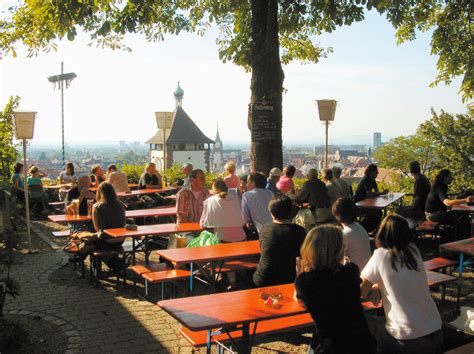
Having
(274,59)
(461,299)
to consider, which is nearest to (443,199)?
(461,299)

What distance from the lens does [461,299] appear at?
618 cm

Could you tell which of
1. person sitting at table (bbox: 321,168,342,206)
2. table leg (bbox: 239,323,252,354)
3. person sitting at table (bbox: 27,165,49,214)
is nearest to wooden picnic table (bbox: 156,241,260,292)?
table leg (bbox: 239,323,252,354)

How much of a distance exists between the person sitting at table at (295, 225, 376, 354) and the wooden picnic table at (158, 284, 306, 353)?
1.36ft

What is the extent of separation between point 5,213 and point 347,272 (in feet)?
16.0

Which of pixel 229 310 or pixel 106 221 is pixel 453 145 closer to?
pixel 106 221

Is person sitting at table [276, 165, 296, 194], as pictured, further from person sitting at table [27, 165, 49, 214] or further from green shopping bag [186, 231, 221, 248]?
person sitting at table [27, 165, 49, 214]

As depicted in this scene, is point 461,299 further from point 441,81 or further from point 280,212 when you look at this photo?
point 441,81

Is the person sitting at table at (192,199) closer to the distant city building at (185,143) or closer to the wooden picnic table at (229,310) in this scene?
the wooden picnic table at (229,310)

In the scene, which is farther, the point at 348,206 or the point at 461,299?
the point at 461,299

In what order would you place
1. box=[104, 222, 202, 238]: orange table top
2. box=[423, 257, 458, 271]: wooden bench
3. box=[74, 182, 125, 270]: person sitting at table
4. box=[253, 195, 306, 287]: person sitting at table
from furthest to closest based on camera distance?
box=[74, 182, 125, 270]: person sitting at table → box=[104, 222, 202, 238]: orange table top → box=[423, 257, 458, 271]: wooden bench → box=[253, 195, 306, 287]: person sitting at table

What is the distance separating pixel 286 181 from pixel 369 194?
200 centimetres

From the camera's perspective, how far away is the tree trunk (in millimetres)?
8992

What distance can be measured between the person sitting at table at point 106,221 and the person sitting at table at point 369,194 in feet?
15.2

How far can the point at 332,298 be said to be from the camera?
10.4ft
